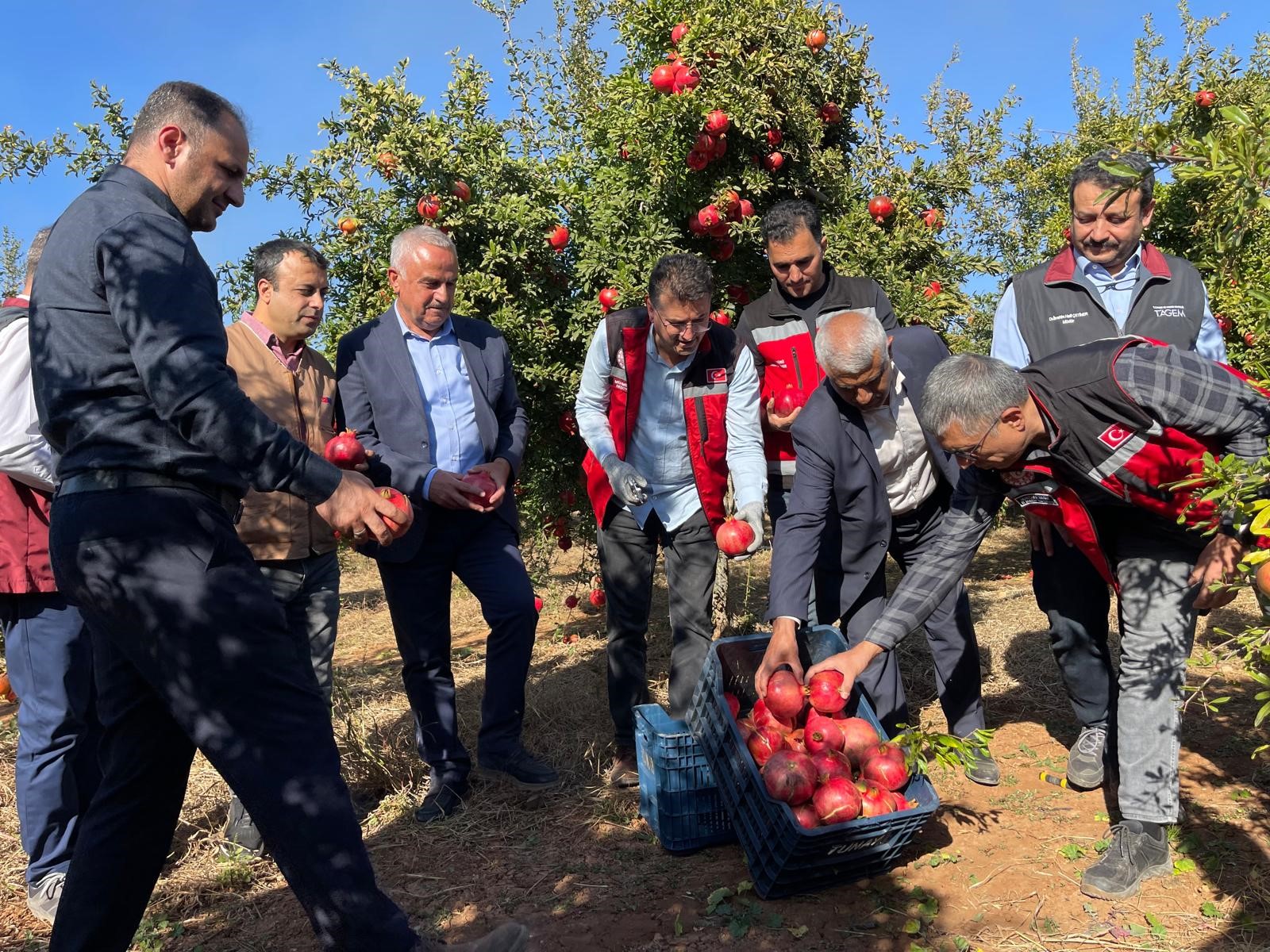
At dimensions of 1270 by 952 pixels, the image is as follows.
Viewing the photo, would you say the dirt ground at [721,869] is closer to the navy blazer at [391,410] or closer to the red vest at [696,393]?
the navy blazer at [391,410]

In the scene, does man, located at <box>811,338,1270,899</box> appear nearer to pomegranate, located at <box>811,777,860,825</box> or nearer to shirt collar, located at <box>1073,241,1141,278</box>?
pomegranate, located at <box>811,777,860,825</box>

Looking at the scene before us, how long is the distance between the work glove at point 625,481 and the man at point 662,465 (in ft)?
0.06

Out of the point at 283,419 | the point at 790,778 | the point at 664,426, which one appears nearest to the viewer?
the point at 790,778

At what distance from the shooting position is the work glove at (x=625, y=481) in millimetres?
3932

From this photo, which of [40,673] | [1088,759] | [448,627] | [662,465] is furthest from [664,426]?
[40,673]

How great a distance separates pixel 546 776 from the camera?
4.11 m

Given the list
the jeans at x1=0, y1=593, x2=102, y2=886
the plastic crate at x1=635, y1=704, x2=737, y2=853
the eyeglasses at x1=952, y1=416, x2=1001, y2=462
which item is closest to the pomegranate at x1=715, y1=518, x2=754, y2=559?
the plastic crate at x1=635, y1=704, x2=737, y2=853

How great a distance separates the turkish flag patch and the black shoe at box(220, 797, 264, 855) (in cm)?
Result: 330

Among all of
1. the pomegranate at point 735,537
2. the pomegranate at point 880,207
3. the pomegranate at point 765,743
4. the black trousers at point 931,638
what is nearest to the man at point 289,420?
the pomegranate at point 735,537

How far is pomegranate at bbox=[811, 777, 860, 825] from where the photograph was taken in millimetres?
3029

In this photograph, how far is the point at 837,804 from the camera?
9.96ft

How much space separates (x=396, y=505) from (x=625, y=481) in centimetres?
138

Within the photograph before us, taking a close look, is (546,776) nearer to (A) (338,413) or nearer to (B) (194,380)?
(A) (338,413)

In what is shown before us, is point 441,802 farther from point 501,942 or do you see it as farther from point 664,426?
point 664,426
